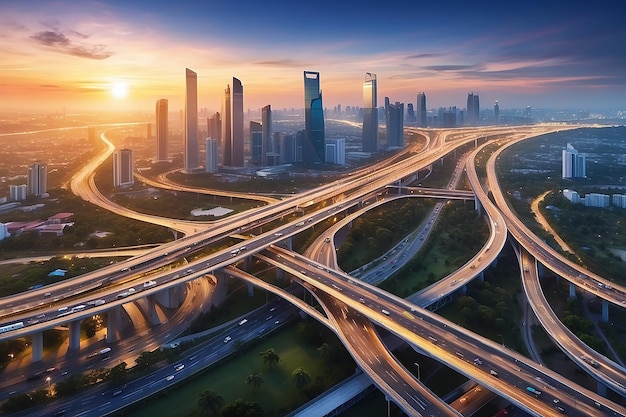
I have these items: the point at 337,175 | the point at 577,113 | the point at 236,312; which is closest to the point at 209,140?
the point at 337,175

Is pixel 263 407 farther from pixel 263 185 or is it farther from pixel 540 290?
pixel 263 185

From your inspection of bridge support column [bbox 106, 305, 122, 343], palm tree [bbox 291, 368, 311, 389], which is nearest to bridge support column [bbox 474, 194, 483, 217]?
palm tree [bbox 291, 368, 311, 389]

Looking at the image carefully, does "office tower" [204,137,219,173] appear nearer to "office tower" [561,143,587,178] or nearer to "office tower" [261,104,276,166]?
"office tower" [261,104,276,166]

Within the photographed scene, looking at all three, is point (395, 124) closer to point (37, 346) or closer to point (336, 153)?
point (336, 153)

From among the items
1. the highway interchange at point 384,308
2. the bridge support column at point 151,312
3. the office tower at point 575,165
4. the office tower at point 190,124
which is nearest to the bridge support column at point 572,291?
the highway interchange at point 384,308

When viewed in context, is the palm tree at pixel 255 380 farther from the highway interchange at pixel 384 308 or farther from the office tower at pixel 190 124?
the office tower at pixel 190 124

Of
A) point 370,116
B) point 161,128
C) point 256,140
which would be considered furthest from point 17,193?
point 370,116

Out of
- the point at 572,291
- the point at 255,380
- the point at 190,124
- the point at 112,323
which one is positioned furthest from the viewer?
the point at 190,124
